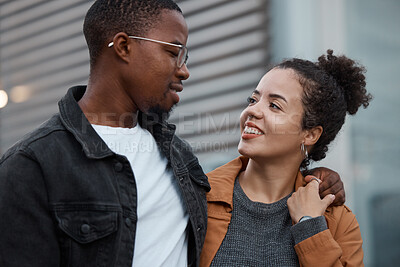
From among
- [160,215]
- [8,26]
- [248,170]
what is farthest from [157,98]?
[8,26]

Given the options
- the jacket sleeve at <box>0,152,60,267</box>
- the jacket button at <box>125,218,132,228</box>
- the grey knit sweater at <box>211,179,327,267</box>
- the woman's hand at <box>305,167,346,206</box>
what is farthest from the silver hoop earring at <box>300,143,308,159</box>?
the jacket sleeve at <box>0,152,60,267</box>

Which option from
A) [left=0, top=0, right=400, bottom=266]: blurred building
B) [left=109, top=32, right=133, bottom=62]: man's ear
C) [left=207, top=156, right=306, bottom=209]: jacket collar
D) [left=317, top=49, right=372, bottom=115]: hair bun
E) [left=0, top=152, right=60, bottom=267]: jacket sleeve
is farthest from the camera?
[left=0, top=0, right=400, bottom=266]: blurred building

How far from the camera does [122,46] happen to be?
6.02ft

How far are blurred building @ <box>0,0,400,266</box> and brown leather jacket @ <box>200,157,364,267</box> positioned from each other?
146cm

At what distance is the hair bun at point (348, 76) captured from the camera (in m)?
2.44

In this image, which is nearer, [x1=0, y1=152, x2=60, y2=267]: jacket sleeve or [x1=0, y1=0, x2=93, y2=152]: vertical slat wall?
[x1=0, y1=152, x2=60, y2=267]: jacket sleeve

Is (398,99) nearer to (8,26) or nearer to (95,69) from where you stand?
(95,69)

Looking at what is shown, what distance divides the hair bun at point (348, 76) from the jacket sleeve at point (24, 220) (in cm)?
161

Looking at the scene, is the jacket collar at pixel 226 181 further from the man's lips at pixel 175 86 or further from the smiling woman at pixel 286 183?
the man's lips at pixel 175 86

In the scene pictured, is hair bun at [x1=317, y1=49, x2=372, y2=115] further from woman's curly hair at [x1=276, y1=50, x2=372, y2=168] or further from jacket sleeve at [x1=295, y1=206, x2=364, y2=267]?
jacket sleeve at [x1=295, y1=206, x2=364, y2=267]

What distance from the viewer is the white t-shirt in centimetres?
172

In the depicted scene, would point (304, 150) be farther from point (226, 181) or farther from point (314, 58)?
point (314, 58)

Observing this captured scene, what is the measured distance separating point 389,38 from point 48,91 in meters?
3.76

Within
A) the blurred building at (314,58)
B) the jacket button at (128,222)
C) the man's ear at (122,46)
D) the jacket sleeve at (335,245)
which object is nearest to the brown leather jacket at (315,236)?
the jacket sleeve at (335,245)
